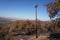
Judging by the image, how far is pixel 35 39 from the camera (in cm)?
3500

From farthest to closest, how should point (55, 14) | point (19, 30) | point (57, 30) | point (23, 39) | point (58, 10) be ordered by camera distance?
point (19, 30) → point (57, 30) → point (23, 39) → point (55, 14) → point (58, 10)

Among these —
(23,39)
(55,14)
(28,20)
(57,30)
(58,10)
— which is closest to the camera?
(58,10)

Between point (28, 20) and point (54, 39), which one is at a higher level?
point (28, 20)

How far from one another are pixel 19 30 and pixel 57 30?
432 inches

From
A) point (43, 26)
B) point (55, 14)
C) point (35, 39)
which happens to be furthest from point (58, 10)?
point (43, 26)

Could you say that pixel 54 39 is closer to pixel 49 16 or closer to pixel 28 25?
pixel 49 16

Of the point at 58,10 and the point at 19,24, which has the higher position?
the point at 58,10

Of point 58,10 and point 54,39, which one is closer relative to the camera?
point 58,10

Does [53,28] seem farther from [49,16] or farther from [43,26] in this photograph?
[49,16]

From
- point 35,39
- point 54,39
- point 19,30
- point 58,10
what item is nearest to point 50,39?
point 54,39

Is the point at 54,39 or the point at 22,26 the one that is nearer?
the point at 54,39

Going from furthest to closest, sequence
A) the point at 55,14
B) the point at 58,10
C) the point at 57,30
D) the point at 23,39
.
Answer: the point at 57,30, the point at 23,39, the point at 55,14, the point at 58,10

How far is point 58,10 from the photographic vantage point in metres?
29.6

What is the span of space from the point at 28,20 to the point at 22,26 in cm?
342
